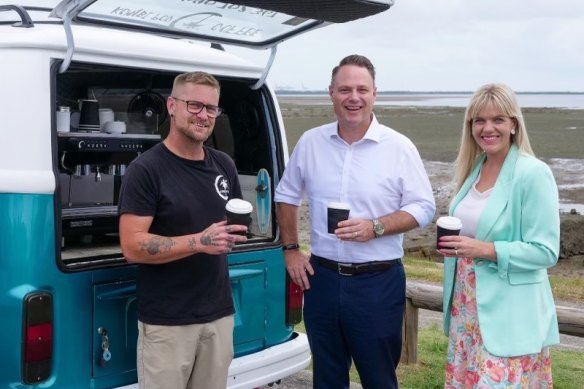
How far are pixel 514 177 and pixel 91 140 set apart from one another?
2.03 metres

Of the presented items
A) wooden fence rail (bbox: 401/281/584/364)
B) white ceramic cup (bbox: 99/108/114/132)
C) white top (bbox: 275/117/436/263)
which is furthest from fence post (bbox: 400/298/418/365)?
white ceramic cup (bbox: 99/108/114/132)

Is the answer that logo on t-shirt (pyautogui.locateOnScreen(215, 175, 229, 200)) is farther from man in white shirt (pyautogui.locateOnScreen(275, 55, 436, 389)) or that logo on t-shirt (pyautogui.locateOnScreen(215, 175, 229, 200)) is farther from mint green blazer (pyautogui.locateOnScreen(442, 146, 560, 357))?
mint green blazer (pyautogui.locateOnScreen(442, 146, 560, 357))

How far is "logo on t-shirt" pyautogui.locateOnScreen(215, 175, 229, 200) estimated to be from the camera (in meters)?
3.35

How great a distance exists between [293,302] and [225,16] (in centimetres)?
160

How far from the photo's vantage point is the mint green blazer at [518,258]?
3227 mm

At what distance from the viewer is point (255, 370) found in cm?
399

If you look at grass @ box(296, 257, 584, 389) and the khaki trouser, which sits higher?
the khaki trouser

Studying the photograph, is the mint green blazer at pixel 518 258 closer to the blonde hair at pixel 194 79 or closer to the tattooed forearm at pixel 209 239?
the tattooed forearm at pixel 209 239

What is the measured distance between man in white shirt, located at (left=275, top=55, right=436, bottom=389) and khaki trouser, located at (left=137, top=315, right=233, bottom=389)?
2.00ft

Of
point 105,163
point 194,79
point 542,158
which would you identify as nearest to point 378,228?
point 194,79

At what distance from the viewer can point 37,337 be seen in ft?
10.4

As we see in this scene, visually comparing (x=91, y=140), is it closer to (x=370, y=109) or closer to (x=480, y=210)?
(x=370, y=109)

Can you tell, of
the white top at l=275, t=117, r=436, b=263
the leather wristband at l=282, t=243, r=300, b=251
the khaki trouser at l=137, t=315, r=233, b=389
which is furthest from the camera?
the leather wristband at l=282, t=243, r=300, b=251

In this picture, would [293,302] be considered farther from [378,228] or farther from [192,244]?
[192,244]
